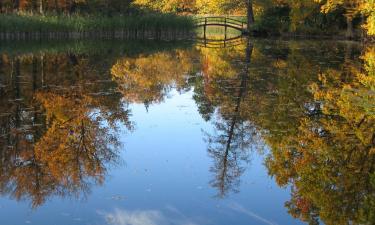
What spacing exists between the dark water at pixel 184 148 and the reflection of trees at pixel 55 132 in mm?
35

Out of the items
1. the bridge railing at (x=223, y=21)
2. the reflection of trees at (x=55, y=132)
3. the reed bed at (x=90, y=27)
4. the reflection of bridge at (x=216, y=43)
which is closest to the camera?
the reflection of trees at (x=55, y=132)

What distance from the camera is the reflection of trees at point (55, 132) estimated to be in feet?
26.2

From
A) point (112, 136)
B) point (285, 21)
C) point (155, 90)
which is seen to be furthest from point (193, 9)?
point (112, 136)

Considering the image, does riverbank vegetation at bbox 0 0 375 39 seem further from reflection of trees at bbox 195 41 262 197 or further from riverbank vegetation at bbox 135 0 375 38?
reflection of trees at bbox 195 41 262 197

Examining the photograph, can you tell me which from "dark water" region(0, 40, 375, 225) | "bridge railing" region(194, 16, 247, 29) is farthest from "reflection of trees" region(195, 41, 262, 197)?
"bridge railing" region(194, 16, 247, 29)

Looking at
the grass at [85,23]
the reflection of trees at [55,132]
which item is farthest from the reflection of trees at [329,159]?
the grass at [85,23]

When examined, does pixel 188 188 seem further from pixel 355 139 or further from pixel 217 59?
pixel 217 59

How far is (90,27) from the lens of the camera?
3644cm

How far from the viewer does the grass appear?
31844 millimetres

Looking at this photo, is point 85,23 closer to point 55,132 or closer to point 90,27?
point 90,27

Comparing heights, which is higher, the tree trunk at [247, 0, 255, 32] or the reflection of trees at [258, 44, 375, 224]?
the tree trunk at [247, 0, 255, 32]

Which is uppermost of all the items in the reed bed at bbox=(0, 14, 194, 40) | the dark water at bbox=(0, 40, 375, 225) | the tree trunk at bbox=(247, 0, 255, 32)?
the tree trunk at bbox=(247, 0, 255, 32)

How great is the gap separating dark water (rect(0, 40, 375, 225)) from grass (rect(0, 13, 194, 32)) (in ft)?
43.1

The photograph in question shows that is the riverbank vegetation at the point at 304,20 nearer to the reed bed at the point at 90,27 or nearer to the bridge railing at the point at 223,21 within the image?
the bridge railing at the point at 223,21
